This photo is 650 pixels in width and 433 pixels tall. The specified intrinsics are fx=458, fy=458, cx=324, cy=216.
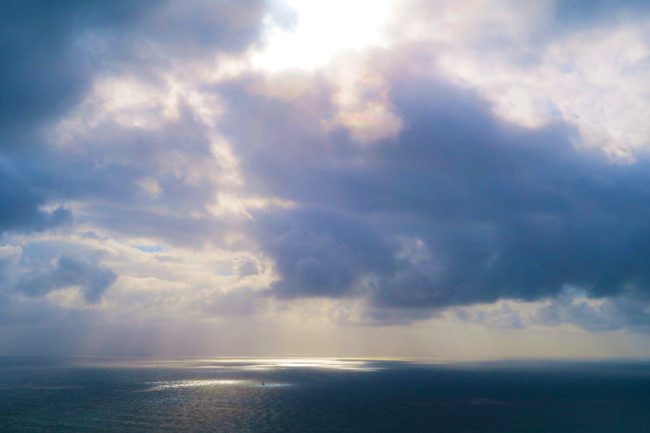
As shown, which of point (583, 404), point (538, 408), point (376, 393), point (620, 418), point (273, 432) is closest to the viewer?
point (273, 432)

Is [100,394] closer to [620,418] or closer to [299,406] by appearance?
[299,406]

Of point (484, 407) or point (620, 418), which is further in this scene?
point (484, 407)

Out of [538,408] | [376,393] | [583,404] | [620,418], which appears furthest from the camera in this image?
[376,393]

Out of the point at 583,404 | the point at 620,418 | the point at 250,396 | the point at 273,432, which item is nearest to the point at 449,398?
the point at 583,404

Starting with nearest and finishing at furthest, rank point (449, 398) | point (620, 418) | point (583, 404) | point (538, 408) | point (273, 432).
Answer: point (273, 432) < point (620, 418) < point (538, 408) < point (583, 404) < point (449, 398)

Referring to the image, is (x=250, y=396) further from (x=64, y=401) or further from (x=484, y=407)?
(x=484, y=407)

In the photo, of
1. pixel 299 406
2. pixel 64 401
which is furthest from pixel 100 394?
pixel 299 406

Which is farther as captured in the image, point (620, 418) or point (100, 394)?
point (100, 394)

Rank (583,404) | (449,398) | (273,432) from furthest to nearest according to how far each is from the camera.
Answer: (449,398), (583,404), (273,432)
